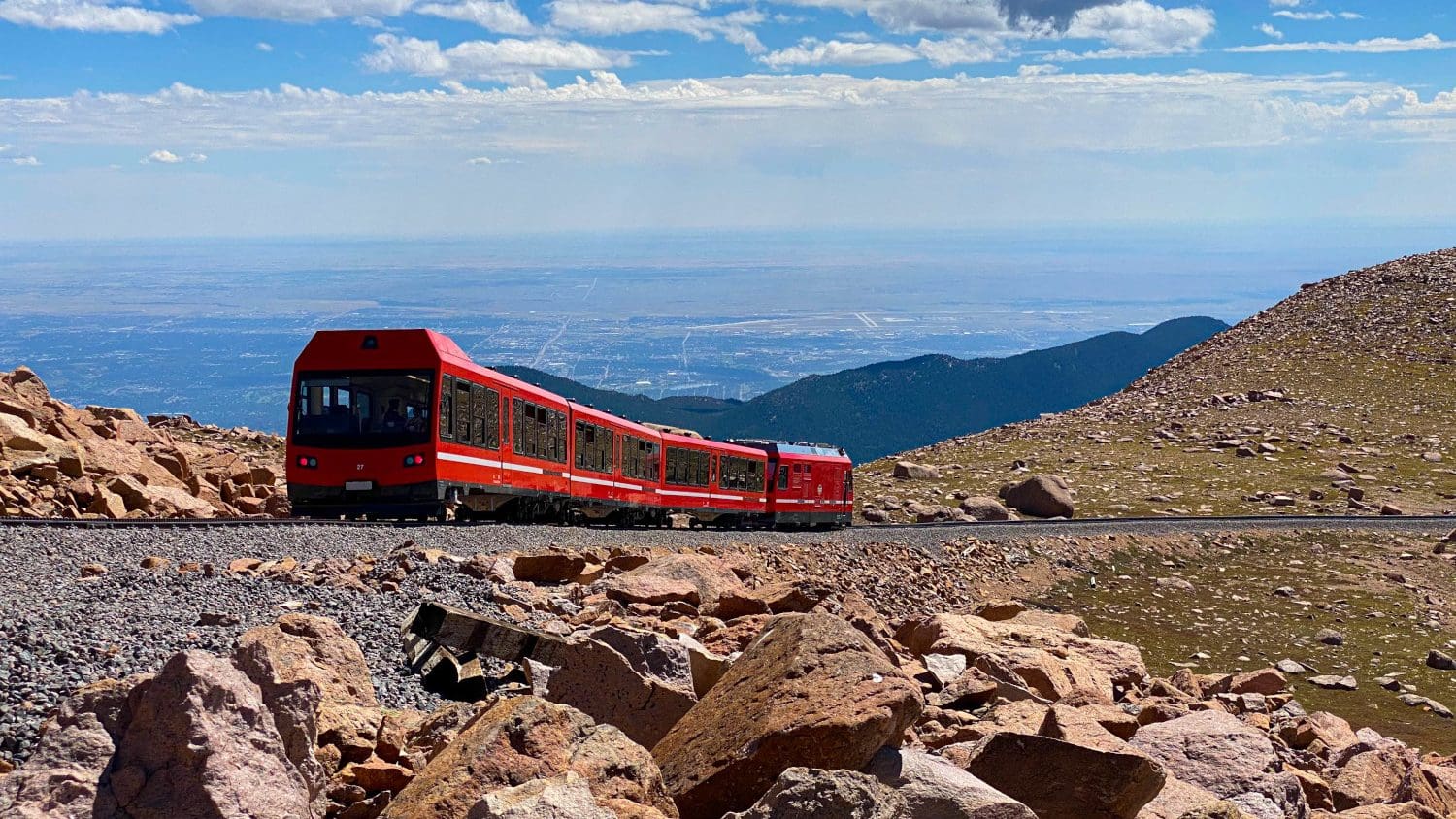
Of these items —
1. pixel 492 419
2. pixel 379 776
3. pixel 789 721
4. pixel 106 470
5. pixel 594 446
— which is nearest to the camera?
pixel 379 776

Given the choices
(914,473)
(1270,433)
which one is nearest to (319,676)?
(914,473)

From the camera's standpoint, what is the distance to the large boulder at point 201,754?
8.48 metres

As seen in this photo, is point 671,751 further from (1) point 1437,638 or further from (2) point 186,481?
(1) point 1437,638

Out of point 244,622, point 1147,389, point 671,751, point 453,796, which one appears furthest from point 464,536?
point 1147,389

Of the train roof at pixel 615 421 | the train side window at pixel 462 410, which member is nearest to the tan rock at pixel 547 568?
the train side window at pixel 462 410

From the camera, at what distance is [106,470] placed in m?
34.2

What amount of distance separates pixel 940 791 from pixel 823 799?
163 centimetres

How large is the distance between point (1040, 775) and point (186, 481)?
31.7 meters

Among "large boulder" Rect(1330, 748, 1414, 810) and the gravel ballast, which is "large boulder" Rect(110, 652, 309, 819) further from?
"large boulder" Rect(1330, 748, 1414, 810)

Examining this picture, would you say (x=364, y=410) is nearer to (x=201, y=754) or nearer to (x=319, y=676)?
(x=319, y=676)

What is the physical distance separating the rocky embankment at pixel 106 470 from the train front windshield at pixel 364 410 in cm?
561

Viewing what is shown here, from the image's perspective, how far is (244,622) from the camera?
583 inches

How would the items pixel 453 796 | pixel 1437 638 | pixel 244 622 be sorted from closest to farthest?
pixel 453 796 < pixel 244 622 < pixel 1437 638

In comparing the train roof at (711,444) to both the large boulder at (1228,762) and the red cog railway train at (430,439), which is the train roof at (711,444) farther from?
the large boulder at (1228,762)
